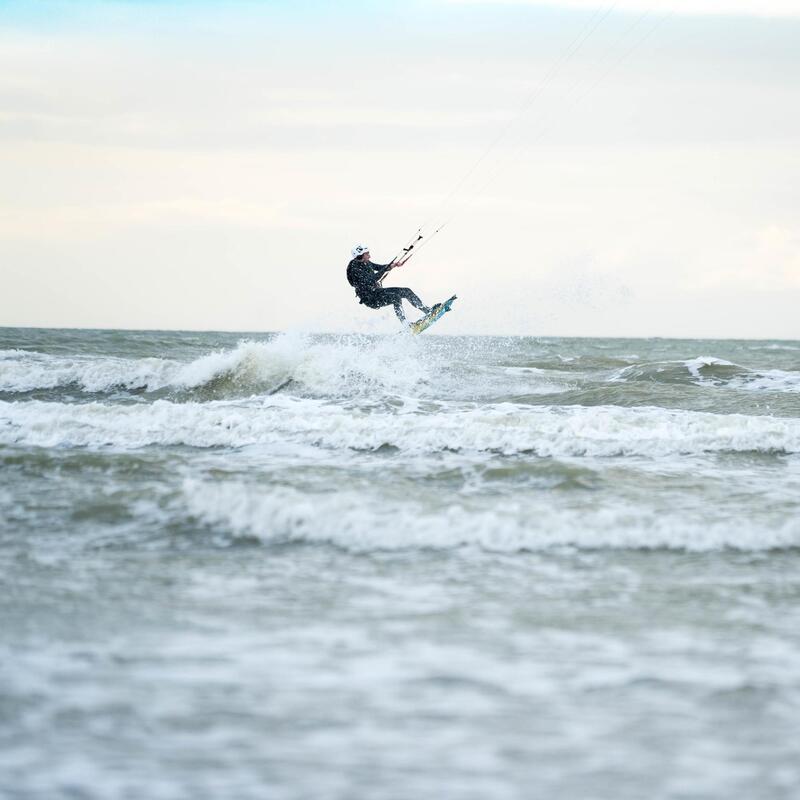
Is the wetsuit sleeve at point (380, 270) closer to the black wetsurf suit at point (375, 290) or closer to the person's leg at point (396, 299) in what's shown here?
the black wetsurf suit at point (375, 290)

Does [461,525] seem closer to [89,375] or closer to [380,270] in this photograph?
[380,270]

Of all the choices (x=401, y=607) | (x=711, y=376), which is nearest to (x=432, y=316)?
(x=711, y=376)

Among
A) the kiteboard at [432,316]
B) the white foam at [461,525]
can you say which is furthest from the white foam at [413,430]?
the kiteboard at [432,316]

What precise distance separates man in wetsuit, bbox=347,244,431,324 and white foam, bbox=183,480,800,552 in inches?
349

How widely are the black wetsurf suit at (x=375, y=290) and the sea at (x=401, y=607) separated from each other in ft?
15.5

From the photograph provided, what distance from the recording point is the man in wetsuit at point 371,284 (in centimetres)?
1614

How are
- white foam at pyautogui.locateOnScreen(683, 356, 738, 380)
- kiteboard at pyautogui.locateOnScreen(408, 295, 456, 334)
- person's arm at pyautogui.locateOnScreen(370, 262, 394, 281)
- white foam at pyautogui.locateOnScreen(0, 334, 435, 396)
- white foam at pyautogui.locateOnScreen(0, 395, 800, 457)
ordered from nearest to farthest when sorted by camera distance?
white foam at pyautogui.locateOnScreen(0, 395, 800, 457), person's arm at pyautogui.locateOnScreen(370, 262, 394, 281), kiteboard at pyautogui.locateOnScreen(408, 295, 456, 334), white foam at pyautogui.locateOnScreen(0, 334, 435, 396), white foam at pyautogui.locateOnScreen(683, 356, 738, 380)

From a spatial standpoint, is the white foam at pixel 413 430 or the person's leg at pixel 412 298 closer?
the white foam at pixel 413 430

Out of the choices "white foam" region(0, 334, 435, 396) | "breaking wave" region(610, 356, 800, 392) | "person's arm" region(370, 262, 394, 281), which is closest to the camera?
"person's arm" region(370, 262, 394, 281)

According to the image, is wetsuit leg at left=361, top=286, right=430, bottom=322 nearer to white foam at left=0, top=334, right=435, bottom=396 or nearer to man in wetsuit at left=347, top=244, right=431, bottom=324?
man in wetsuit at left=347, top=244, right=431, bottom=324

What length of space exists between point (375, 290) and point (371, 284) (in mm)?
178

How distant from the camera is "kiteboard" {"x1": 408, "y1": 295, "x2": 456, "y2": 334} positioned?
17078 millimetres

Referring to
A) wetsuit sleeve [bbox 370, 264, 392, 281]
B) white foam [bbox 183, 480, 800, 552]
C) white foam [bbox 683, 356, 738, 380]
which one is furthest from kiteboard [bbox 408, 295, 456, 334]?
white foam [bbox 183, 480, 800, 552]

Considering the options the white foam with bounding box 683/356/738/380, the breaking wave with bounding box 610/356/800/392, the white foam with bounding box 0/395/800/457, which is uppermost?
the white foam with bounding box 683/356/738/380
